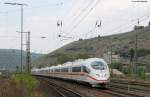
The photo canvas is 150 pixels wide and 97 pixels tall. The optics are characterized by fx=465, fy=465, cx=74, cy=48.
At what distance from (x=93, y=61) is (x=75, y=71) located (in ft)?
33.7

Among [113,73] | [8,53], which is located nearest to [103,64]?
[113,73]

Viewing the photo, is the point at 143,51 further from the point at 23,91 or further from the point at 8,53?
the point at 23,91

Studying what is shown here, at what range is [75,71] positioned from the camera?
57.8 m

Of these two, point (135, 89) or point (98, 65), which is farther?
point (98, 65)

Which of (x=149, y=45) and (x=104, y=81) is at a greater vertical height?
(x=149, y=45)

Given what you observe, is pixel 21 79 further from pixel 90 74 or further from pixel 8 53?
pixel 8 53

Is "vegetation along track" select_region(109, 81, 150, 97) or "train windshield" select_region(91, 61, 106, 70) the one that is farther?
"train windshield" select_region(91, 61, 106, 70)

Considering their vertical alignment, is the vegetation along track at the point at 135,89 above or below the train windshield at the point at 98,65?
below

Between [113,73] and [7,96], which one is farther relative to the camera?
[113,73]

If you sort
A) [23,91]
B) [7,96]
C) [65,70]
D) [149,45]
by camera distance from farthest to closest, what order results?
[149,45] → [65,70] → [23,91] → [7,96]

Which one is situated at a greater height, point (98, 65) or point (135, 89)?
point (98, 65)

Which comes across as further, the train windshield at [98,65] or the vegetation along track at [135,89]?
the train windshield at [98,65]

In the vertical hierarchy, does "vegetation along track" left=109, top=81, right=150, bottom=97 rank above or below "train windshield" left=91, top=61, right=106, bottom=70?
below

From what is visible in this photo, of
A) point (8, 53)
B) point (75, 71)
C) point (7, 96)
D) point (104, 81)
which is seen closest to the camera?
point (7, 96)
